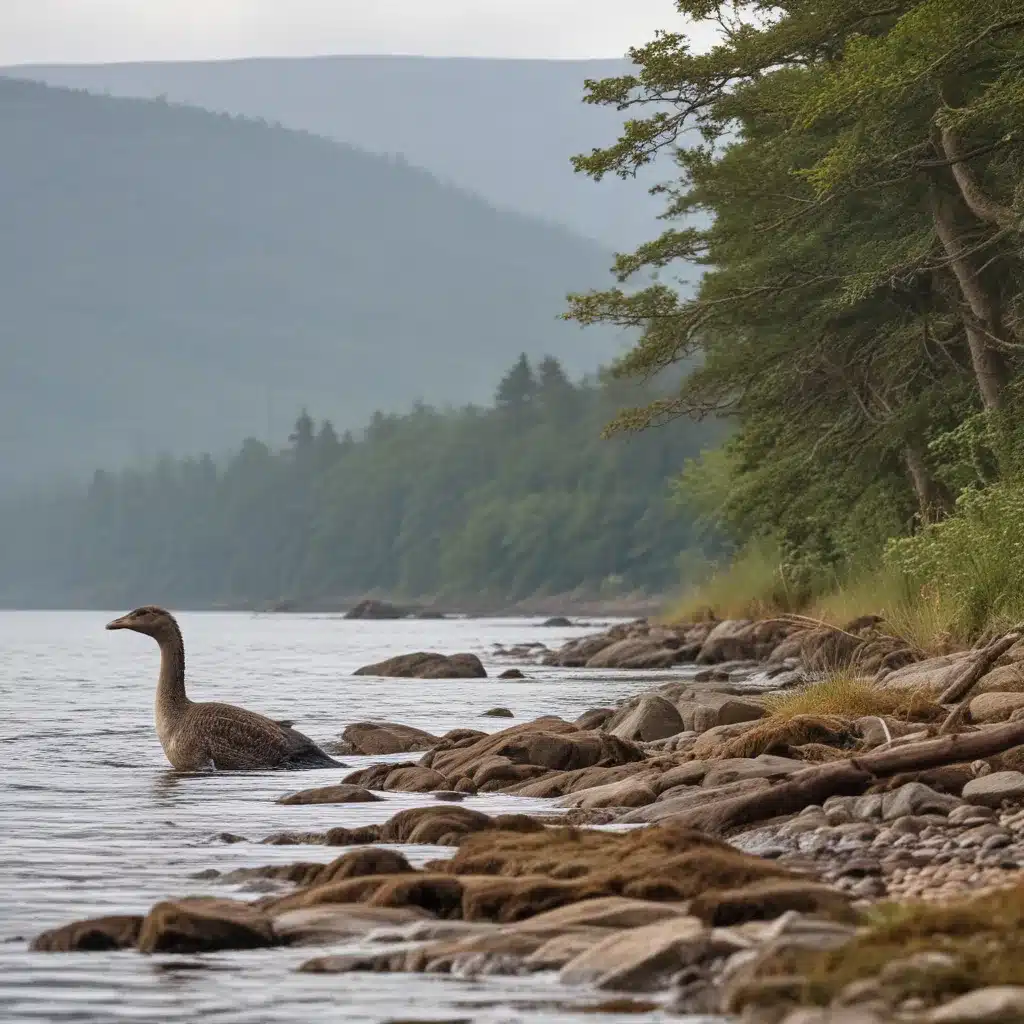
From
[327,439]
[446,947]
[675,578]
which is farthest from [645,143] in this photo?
[327,439]

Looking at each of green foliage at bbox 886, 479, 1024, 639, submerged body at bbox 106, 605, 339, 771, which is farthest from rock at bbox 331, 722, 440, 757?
green foliage at bbox 886, 479, 1024, 639

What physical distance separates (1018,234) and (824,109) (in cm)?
368

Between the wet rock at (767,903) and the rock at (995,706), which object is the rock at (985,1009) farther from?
the rock at (995,706)

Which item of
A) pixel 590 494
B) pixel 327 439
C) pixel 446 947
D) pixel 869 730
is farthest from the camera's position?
pixel 327 439

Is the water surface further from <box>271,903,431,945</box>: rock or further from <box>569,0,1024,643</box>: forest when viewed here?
<box>569,0,1024,643</box>: forest

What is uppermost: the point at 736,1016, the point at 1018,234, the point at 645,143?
the point at 645,143

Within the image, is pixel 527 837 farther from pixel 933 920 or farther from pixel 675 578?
pixel 675 578

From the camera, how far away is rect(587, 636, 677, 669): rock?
132 feet

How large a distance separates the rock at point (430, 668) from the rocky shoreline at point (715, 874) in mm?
20417

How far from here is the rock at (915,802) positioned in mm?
10578

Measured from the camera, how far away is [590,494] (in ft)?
462

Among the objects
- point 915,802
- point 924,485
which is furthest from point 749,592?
point 915,802

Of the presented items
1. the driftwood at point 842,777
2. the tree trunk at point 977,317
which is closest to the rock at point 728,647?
the tree trunk at point 977,317

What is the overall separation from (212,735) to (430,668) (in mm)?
20921
